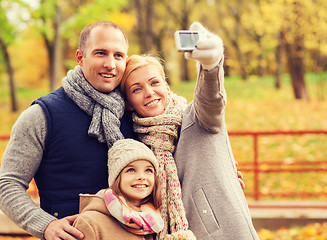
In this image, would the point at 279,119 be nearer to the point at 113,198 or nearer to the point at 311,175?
the point at 311,175

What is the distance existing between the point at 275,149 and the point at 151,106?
314 inches

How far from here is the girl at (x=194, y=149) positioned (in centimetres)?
232

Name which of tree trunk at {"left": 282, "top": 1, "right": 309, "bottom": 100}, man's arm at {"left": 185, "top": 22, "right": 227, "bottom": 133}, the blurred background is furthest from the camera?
tree trunk at {"left": 282, "top": 1, "right": 309, "bottom": 100}

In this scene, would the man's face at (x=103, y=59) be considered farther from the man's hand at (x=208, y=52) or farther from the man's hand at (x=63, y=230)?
the man's hand at (x=63, y=230)

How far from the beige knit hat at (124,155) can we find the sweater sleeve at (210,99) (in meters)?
0.37

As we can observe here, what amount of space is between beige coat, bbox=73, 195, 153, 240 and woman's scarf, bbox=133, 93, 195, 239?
0.18m

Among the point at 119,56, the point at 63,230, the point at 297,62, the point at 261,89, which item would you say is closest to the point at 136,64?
the point at 119,56

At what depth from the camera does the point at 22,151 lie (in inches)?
91.8

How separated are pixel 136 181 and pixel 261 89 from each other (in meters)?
18.1

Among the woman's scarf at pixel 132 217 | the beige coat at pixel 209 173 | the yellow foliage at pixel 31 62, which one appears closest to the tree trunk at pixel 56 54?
the beige coat at pixel 209 173

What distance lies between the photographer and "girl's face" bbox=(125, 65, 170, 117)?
2.49m

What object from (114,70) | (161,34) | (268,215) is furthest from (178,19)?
(114,70)

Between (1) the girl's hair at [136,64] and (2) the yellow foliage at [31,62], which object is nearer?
(1) the girl's hair at [136,64]

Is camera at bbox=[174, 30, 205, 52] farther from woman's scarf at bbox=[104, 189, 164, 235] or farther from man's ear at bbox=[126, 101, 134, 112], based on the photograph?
woman's scarf at bbox=[104, 189, 164, 235]
